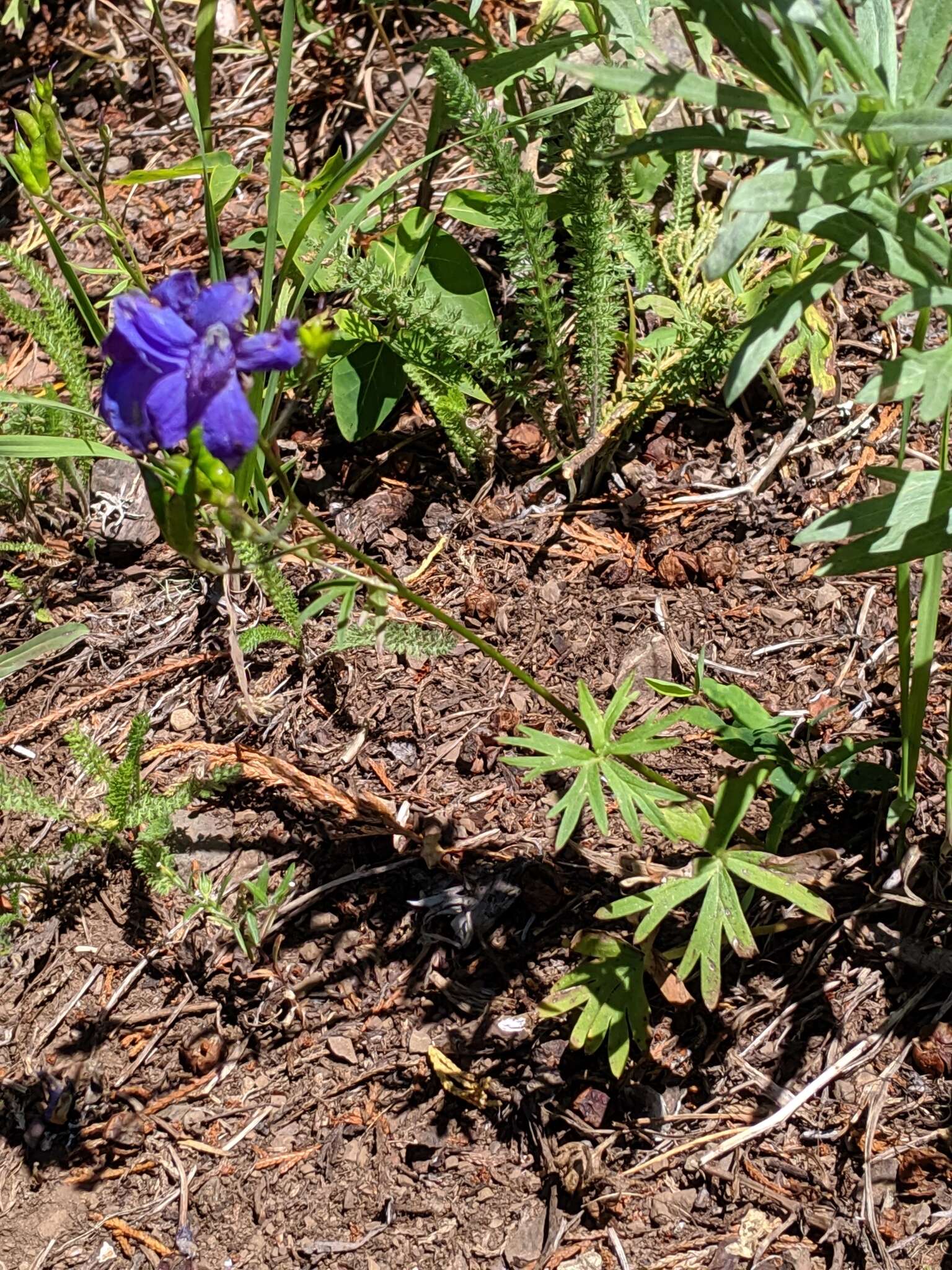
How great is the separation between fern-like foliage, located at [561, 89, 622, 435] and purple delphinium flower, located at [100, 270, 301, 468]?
107 centimetres

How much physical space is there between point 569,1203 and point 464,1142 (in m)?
Result: 0.20

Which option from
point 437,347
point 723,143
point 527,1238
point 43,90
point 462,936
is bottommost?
point 527,1238

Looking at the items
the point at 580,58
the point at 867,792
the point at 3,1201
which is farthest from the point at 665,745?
the point at 580,58

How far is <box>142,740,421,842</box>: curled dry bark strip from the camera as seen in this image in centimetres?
225

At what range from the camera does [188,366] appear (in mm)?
1463

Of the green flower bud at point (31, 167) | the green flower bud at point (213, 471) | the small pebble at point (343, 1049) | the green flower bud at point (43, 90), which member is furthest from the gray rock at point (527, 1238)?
the green flower bud at point (43, 90)

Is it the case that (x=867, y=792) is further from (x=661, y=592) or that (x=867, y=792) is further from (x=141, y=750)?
(x=141, y=750)

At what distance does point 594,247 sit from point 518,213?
0.18m

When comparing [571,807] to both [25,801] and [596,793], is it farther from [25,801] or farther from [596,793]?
[25,801]

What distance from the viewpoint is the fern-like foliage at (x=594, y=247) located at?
229 centimetres

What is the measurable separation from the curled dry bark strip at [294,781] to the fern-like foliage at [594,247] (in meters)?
0.99

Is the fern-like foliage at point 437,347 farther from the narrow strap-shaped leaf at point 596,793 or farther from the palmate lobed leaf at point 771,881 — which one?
the palmate lobed leaf at point 771,881

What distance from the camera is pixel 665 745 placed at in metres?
1.77

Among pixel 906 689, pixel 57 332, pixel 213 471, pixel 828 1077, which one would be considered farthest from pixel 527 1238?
pixel 57 332
